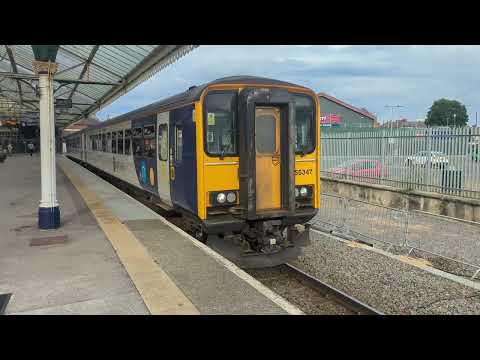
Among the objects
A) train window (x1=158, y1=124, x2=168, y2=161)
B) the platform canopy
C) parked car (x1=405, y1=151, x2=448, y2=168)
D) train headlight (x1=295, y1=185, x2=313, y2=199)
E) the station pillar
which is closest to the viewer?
train headlight (x1=295, y1=185, x2=313, y2=199)

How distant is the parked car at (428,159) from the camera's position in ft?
42.7

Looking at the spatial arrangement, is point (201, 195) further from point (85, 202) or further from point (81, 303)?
point (85, 202)

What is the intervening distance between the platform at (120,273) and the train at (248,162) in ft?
2.42

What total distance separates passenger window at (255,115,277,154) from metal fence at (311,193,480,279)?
361cm

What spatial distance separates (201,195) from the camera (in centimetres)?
658

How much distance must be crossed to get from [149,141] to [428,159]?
8.71m

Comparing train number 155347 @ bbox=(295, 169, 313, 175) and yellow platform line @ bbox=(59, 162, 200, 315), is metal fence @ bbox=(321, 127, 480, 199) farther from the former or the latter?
yellow platform line @ bbox=(59, 162, 200, 315)

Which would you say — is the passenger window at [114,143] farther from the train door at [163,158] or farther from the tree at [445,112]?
the tree at [445,112]

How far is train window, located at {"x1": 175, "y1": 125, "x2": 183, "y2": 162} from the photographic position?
7371mm

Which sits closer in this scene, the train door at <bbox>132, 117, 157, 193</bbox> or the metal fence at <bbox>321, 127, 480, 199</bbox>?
the train door at <bbox>132, 117, 157, 193</bbox>

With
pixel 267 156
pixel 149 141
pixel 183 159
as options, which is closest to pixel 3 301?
pixel 183 159

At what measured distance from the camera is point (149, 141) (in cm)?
989

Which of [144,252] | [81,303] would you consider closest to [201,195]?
[144,252]

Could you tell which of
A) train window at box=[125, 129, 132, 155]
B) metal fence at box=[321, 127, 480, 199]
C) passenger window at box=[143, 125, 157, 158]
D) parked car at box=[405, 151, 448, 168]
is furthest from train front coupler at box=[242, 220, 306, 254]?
parked car at box=[405, 151, 448, 168]
